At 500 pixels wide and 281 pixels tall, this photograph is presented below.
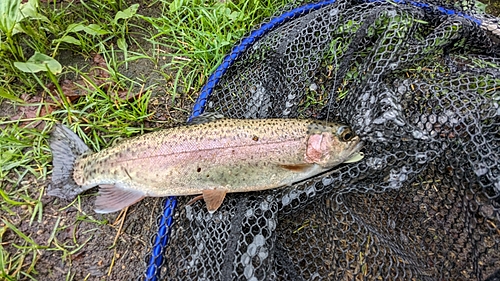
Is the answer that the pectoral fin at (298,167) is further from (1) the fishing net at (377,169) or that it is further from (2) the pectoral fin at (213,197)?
(2) the pectoral fin at (213,197)

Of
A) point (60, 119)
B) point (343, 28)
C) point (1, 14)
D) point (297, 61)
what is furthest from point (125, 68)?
point (343, 28)

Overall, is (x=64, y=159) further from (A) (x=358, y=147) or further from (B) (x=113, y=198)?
(A) (x=358, y=147)

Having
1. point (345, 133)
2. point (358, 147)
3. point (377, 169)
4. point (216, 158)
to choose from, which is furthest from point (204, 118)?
point (377, 169)

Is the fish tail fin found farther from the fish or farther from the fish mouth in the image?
the fish mouth

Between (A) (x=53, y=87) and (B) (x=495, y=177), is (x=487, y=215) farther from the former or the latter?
(A) (x=53, y=87)

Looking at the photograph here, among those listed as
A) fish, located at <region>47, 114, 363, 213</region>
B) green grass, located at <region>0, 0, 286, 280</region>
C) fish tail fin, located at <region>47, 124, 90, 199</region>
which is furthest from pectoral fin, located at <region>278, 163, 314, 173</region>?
fish tail fin, located at <region>47, 124, 90, 199</region>
